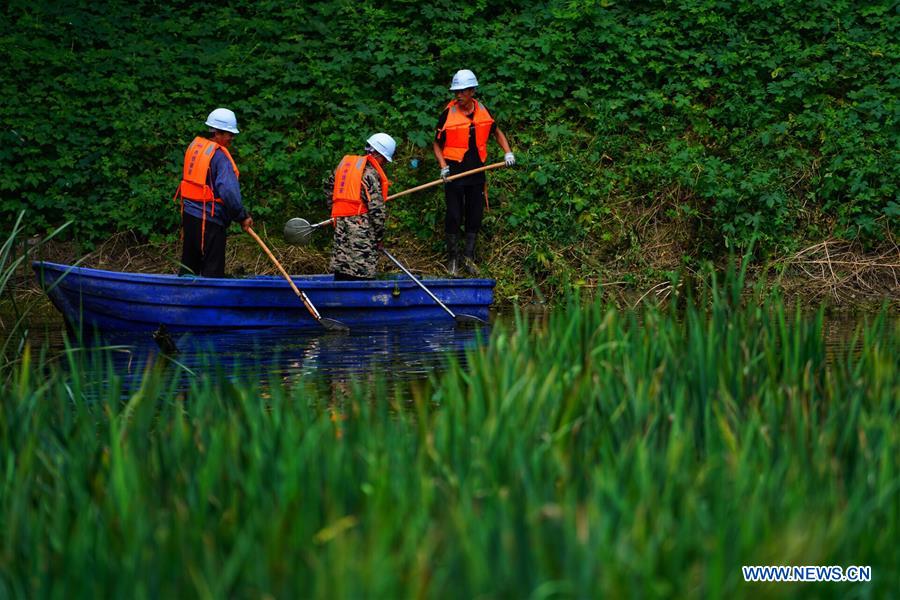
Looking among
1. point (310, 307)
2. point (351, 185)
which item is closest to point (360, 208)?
point (351, 185)

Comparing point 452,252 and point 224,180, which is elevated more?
point 224,180

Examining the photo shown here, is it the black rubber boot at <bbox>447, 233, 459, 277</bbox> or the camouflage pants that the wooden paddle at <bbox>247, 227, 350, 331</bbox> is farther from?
the black rubber boot at <bbox>447, 233, 459, 277</bbox>

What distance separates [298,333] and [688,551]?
27.9 feet

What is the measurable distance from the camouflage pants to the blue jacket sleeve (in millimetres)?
1194

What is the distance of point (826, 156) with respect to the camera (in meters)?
14.2

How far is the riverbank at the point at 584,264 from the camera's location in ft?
42.7

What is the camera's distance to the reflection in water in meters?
8.65

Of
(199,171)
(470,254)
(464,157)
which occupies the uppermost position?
(464,157)

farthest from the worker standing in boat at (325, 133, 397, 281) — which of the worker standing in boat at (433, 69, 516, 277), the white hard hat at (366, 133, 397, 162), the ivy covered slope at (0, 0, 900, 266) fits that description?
the ivy covered slope at (0, 0, 900, 266)

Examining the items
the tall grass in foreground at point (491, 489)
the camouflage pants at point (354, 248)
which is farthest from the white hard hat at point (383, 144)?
the tall grass in foreground at point (491, 489)

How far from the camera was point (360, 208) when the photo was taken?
11750 millimetres

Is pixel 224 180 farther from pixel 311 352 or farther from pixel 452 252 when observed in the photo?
pixel 452 252

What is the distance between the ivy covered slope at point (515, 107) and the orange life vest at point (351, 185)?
2477mm

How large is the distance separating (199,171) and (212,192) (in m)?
0.22
